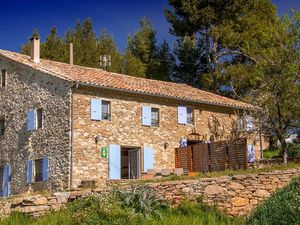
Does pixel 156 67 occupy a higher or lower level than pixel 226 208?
higher

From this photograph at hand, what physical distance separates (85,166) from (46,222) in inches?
379

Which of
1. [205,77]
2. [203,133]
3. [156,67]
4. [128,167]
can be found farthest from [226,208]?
[156,67]

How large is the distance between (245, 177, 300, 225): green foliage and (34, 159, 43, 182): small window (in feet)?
55.7

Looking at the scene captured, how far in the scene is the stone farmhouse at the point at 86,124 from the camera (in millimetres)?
24781

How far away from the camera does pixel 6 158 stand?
93.0ft

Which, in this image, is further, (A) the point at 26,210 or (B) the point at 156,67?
(B) the point at 156,67

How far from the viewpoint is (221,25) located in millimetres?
39938

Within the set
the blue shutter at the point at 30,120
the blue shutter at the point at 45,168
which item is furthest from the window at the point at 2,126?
the blue shutter at the point at 45,168

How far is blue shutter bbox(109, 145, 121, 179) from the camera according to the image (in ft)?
82.9

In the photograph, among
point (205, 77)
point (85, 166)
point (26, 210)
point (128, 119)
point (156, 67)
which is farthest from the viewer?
point (156, 67)

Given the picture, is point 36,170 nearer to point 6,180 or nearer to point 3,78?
point 6,180

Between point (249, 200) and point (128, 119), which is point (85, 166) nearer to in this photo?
point (128, 119)

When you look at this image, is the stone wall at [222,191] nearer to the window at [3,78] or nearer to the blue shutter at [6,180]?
the blue shutter at [6,180]

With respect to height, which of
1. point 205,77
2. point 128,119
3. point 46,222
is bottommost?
point 46,222
